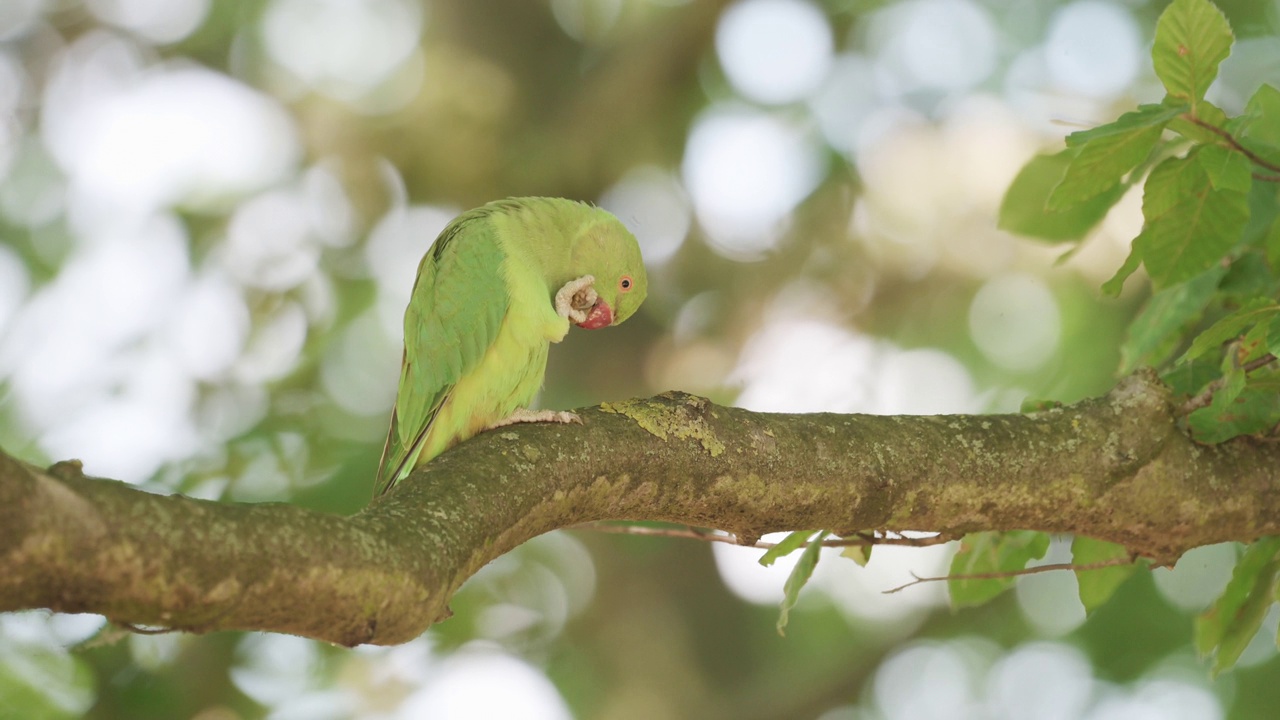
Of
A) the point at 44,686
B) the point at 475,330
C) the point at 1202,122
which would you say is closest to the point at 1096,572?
the point at 1202,122

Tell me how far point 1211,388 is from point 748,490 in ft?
3.91

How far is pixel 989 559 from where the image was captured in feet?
10.2

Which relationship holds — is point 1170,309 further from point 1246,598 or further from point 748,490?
point 748,490

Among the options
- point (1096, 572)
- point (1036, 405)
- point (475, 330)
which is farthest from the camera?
point (475, 330)

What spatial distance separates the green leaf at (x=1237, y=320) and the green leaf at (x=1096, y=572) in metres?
0.89

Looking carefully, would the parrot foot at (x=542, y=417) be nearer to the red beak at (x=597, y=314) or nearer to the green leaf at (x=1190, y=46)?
the red beak at (x=597, y=314)

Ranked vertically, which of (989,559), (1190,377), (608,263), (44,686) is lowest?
(44,686)

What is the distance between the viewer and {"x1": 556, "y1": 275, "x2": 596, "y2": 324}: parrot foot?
3943mm

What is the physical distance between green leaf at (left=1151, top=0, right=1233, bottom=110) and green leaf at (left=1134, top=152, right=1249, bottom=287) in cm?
22

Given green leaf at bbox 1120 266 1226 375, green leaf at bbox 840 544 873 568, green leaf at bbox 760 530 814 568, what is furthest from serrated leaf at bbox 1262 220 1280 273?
green leaf at bbox 760 530 814 568

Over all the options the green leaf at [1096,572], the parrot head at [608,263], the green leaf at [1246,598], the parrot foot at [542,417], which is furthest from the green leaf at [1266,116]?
the parrot head at [608,263]

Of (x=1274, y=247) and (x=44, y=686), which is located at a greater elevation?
(x=1274, y=247)

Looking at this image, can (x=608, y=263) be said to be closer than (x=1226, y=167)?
No

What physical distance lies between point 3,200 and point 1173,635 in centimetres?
922
